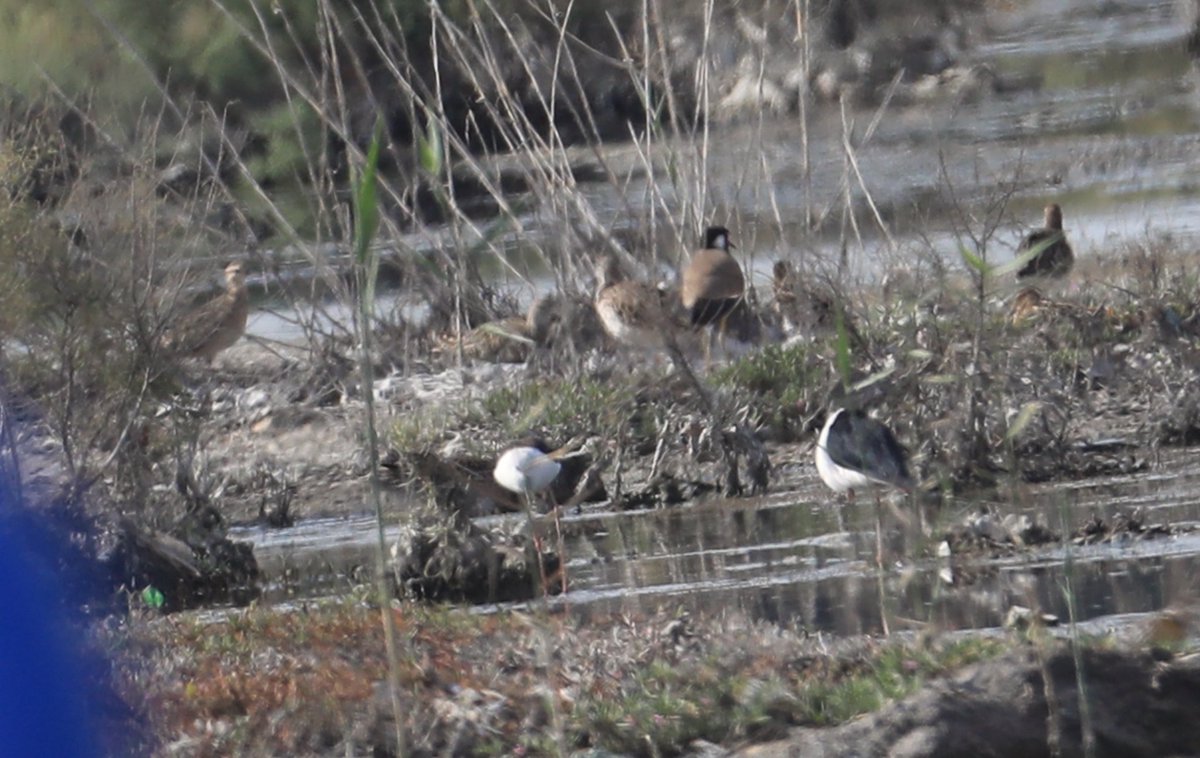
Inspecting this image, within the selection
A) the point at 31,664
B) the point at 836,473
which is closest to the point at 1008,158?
the point at 836,473

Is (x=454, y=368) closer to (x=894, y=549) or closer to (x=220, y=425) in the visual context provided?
(x=220, y=425)

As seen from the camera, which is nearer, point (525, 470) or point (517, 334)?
point (525, 470)

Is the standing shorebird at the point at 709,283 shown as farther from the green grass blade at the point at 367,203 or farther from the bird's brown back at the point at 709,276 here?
the green grass blade at the point at 367,203

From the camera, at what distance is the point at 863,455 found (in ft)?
26.7

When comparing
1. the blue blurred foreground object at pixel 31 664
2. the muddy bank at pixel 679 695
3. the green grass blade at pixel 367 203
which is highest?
the green grass blade at pixel 367 203

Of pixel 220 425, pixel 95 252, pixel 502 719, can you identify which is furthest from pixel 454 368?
pixel 502 719

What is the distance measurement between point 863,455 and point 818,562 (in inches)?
19.8

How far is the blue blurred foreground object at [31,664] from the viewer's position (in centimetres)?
376

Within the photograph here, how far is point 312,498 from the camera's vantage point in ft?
35.6

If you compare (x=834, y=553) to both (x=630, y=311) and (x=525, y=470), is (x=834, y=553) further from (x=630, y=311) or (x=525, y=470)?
(x=630, y=311)

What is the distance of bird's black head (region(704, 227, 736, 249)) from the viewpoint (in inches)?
463

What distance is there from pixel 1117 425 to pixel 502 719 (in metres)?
5.65

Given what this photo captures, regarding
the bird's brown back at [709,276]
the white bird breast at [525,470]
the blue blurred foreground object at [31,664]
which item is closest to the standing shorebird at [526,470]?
the white bird breast at [525,470]

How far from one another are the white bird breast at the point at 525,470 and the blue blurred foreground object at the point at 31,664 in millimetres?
4713
